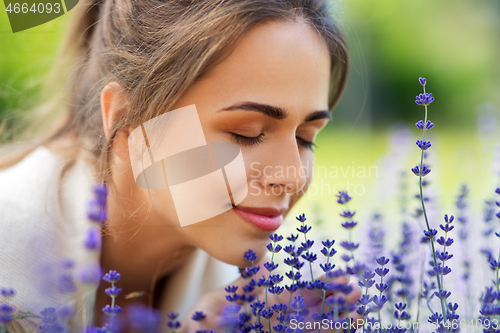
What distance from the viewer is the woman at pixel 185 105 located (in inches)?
34.3

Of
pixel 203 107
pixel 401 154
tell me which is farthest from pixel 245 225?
pixel 401 154

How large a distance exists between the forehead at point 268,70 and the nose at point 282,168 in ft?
0.31

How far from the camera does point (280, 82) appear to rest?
0.86m

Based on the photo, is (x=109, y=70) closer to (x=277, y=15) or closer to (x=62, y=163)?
(x=62, y=163)

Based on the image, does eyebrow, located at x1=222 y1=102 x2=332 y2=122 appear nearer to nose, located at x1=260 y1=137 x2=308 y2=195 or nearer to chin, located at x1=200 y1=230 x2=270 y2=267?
nose, located at x1=260 y1=137 x2=308 y2=195

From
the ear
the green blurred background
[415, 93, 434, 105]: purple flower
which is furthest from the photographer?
the green blurred background

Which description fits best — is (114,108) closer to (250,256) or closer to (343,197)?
(250,256)

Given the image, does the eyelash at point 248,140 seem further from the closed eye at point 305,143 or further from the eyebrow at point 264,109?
the closed eye at point 305,143

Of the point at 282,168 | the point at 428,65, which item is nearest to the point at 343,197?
the point at 282,168

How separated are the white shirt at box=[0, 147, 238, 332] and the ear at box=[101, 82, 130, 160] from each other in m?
0.18

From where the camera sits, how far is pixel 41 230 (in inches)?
39.2

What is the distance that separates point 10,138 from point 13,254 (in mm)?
755

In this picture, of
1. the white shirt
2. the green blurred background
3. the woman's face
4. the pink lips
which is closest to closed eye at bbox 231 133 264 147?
the woman's face

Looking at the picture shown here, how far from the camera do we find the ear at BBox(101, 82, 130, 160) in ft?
3.26
